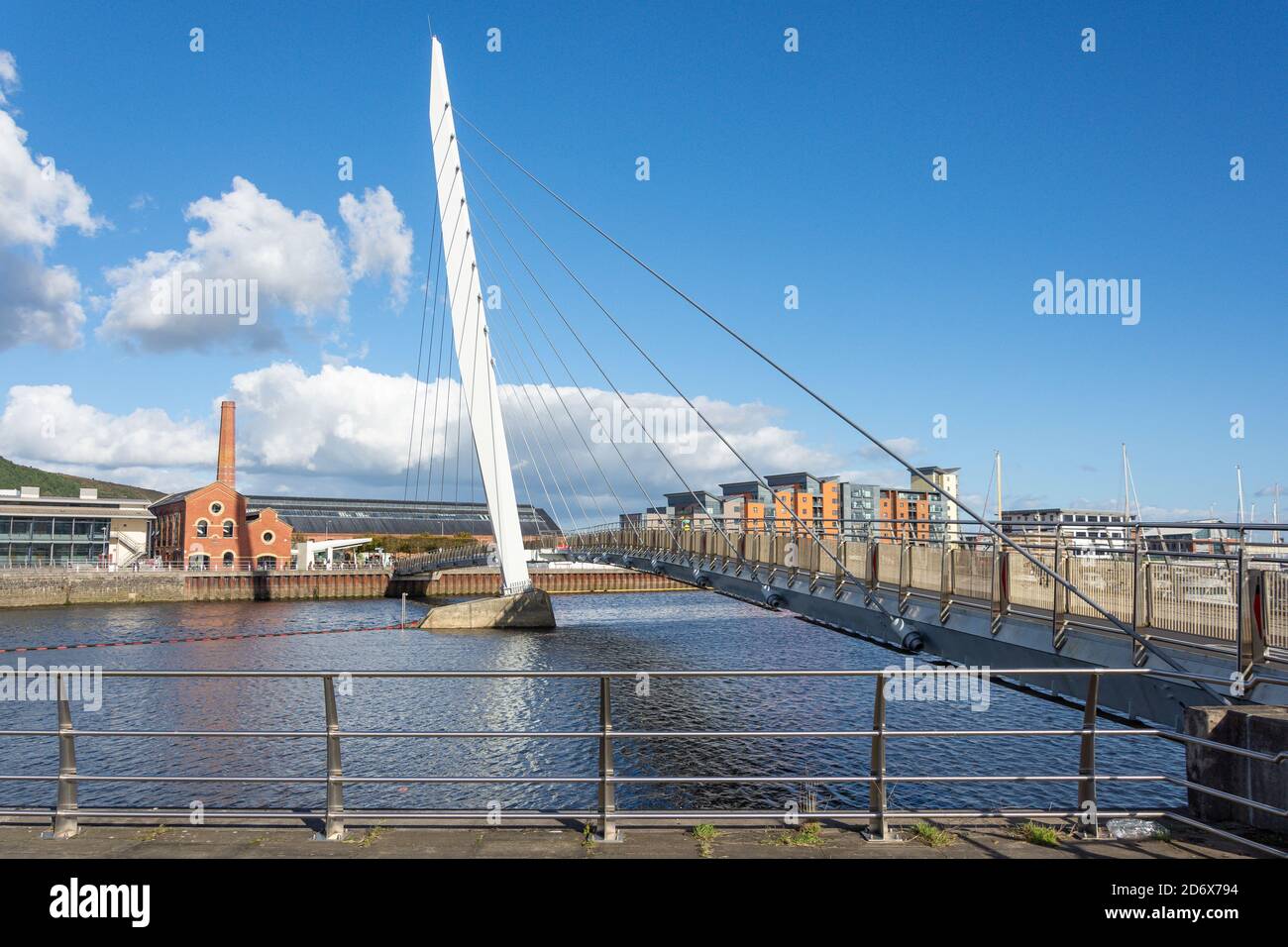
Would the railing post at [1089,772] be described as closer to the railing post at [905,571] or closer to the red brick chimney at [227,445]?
the railing post at [905,571]

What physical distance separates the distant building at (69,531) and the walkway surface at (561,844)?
78.5m

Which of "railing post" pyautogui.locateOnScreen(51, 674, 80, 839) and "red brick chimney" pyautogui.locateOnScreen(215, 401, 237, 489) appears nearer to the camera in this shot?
"railing post" pyautogui.locateOnScreen(51, 674, 80, 839)

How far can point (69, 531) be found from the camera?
77500 millimetres

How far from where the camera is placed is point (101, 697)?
2394cm

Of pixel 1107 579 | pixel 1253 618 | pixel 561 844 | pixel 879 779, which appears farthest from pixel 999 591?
pixel 561 844

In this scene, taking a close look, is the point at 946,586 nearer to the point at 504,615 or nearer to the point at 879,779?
the point at 879,779

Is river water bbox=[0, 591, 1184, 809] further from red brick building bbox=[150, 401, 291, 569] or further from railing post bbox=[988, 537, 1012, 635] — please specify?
red brick building bbox=[150, 401, 291, 569]

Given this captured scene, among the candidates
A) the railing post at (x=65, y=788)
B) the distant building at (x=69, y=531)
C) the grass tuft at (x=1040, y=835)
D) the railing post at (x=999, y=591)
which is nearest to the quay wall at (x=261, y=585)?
the distant building at (x=69, y=531)

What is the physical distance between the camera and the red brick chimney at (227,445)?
7919 centimetres

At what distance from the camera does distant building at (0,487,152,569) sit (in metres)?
74.9

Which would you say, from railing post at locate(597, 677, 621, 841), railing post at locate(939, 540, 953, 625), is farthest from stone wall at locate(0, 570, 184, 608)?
railing post at locate(597, 677, 621, 841)

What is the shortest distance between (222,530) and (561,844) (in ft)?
249
